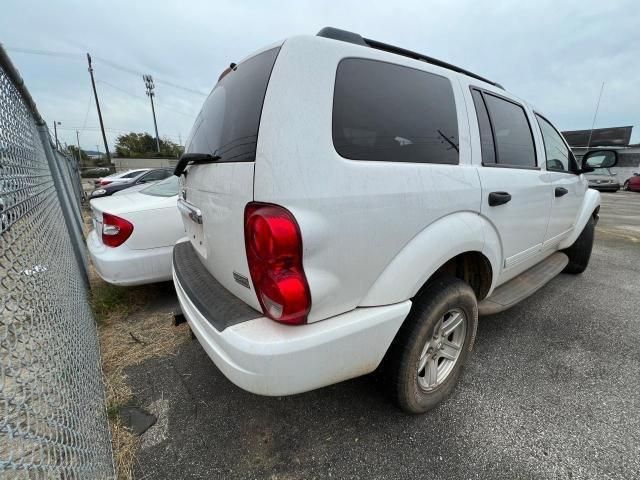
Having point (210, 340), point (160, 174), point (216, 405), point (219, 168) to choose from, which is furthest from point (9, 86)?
point (160, 174)

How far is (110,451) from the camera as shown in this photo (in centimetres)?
158

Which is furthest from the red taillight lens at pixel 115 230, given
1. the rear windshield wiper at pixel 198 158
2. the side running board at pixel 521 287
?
the side running board at pixel 521 287

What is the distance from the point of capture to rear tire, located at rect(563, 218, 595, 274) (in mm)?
3752

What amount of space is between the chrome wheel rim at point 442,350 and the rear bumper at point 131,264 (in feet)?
8.01

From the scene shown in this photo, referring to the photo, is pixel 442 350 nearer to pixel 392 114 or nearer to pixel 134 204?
pixel 392 114

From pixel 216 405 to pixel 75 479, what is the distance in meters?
0.89

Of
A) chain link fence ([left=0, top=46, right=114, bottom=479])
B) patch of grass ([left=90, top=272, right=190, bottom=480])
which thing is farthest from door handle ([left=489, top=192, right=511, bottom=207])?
patch of grass ([left=90, top=272, right=190, bottom=480])

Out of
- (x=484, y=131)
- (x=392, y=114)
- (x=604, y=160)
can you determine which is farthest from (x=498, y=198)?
(x=604, y=160)

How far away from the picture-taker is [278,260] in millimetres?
1191

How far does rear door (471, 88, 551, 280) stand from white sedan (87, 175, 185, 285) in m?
2.68

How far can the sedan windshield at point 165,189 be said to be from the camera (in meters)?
3.24

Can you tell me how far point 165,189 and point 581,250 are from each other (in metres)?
5.22

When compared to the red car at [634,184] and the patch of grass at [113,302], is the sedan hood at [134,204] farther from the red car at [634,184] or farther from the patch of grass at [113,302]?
the red car at [634,184]

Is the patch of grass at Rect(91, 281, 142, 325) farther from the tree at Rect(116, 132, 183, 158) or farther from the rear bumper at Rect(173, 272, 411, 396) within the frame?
the tree at Rect(116, 132, 183, 158)
